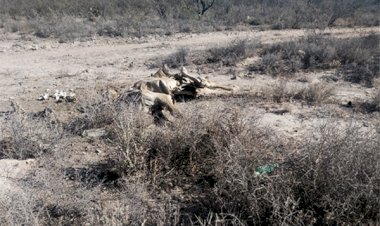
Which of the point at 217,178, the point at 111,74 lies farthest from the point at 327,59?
the point at 217,178

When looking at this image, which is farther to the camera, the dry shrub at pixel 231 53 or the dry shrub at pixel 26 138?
the dry shrub at pixel 231 53

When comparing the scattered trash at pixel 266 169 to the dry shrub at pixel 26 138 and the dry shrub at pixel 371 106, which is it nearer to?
the dry shrub at pixel 26 138

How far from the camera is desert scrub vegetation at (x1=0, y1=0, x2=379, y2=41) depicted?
46.6 ft

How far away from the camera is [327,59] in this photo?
355 inches

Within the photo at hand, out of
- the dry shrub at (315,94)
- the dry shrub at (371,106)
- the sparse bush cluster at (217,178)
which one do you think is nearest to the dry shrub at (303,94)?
the dry shrub at (315,94)

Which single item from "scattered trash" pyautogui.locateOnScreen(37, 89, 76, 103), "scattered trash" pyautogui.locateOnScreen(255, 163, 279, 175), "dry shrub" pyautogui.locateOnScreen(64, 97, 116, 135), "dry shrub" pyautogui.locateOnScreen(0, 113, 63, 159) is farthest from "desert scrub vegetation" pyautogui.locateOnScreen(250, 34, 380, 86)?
"scattered trash" pyautogui.locateOnScreen(255, 163, 279, 175)

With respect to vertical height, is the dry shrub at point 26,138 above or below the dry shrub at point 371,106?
above

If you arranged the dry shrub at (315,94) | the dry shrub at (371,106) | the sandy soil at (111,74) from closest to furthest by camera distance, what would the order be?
1. the sandy soil at (111,74)
2. the dry shrub at (371,106)
3. the dry shrub at (315,94)

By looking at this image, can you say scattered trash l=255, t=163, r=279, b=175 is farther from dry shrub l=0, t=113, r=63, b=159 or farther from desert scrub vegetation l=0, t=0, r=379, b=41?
desert scrub vegetation l=0, t=0, r=379, b=41

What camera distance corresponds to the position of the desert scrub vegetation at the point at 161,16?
14195 millimetres

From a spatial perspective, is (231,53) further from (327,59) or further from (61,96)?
(61,96)

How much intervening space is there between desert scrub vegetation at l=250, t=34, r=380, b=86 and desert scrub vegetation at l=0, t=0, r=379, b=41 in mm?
5057

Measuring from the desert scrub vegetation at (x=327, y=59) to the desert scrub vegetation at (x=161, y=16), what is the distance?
16.6ft

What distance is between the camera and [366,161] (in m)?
3.14
